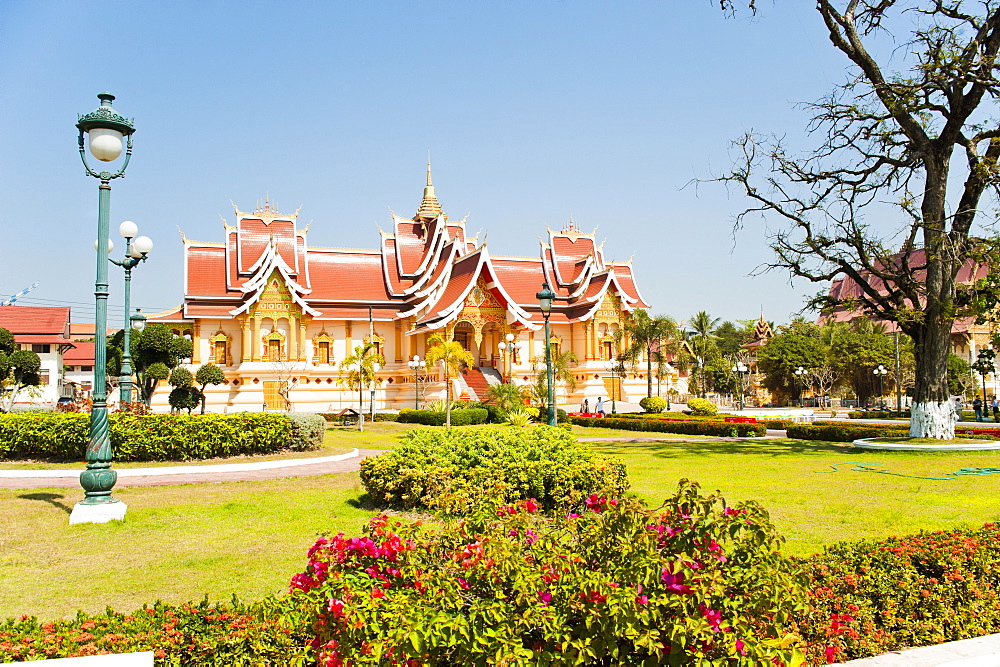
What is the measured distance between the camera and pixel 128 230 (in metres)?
16.5

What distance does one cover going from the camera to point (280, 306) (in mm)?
38312

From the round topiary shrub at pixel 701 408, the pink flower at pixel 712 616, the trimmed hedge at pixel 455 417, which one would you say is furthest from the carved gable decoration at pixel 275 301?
the pink flower at pixel 712 616

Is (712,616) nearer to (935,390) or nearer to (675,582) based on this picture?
(675,582)

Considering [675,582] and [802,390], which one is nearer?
[675,582]

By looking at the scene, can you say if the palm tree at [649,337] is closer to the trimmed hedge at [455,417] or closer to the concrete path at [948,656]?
the trimmed hedge at [455,417]

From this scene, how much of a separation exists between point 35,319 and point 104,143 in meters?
54.1

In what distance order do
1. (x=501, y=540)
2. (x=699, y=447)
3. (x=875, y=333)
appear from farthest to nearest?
(x=875, y=333) → (x=699, y=447) → (x=501, y=540)

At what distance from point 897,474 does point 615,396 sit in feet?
95.9

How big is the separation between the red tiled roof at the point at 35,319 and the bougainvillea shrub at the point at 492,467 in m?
53.2

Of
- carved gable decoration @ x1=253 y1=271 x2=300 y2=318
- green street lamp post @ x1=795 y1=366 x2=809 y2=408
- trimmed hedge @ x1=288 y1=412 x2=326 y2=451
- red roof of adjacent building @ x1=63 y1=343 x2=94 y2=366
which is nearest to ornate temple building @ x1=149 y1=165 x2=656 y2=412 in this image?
carved gable decoration @ x1=253 y1=271 x2=300 y2=318

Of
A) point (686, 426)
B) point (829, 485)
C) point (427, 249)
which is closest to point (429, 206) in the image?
point (427, 249)

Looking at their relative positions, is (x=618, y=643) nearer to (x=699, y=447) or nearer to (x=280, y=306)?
(x=699, y=447)

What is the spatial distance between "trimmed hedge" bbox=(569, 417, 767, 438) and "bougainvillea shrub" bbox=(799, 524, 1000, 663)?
17774 mm

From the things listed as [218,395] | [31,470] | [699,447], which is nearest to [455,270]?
[218,395]
